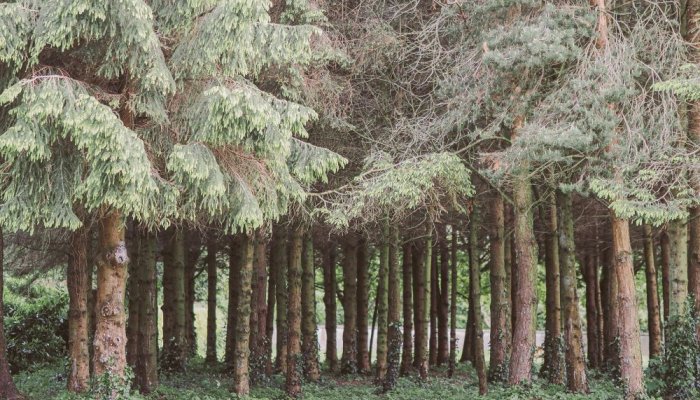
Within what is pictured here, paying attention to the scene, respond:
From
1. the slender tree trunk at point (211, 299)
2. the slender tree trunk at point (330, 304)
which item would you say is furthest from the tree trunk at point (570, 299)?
the slender tree trunk at point (211, 299)

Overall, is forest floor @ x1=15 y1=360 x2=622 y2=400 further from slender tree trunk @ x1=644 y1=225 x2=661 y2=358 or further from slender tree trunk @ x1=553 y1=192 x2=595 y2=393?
slender tree trunk @ x1=644 y1=225 x2=661 y2=358

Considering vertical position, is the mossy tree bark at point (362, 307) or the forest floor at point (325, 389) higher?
the mossy tree bark at point (362, 307)

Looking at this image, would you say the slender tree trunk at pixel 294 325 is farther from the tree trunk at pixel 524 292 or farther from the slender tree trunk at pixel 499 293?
the slender tree trunk at pixel 499 293

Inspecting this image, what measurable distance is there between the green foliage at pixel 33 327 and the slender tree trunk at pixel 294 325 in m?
9.97

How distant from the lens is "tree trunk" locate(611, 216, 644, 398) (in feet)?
45.1

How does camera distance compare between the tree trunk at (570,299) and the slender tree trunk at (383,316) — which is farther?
the slender tree trunk at (383,316)

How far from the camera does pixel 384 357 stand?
717 inches

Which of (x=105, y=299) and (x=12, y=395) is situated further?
(x=12, y=395)

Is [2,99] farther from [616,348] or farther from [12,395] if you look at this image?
[616,348]

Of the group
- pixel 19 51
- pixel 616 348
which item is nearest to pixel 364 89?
pixel 19 51

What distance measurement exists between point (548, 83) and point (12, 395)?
10350 mm

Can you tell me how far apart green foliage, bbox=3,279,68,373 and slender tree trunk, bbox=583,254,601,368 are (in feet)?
52.5

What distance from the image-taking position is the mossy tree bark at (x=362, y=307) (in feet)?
77.7

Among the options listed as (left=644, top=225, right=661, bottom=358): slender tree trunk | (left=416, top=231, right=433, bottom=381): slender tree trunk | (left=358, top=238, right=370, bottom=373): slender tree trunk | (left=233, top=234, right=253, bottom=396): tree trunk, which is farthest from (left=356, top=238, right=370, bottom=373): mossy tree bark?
(left=233, top=234, right=253, bottom=396): tree trunk
